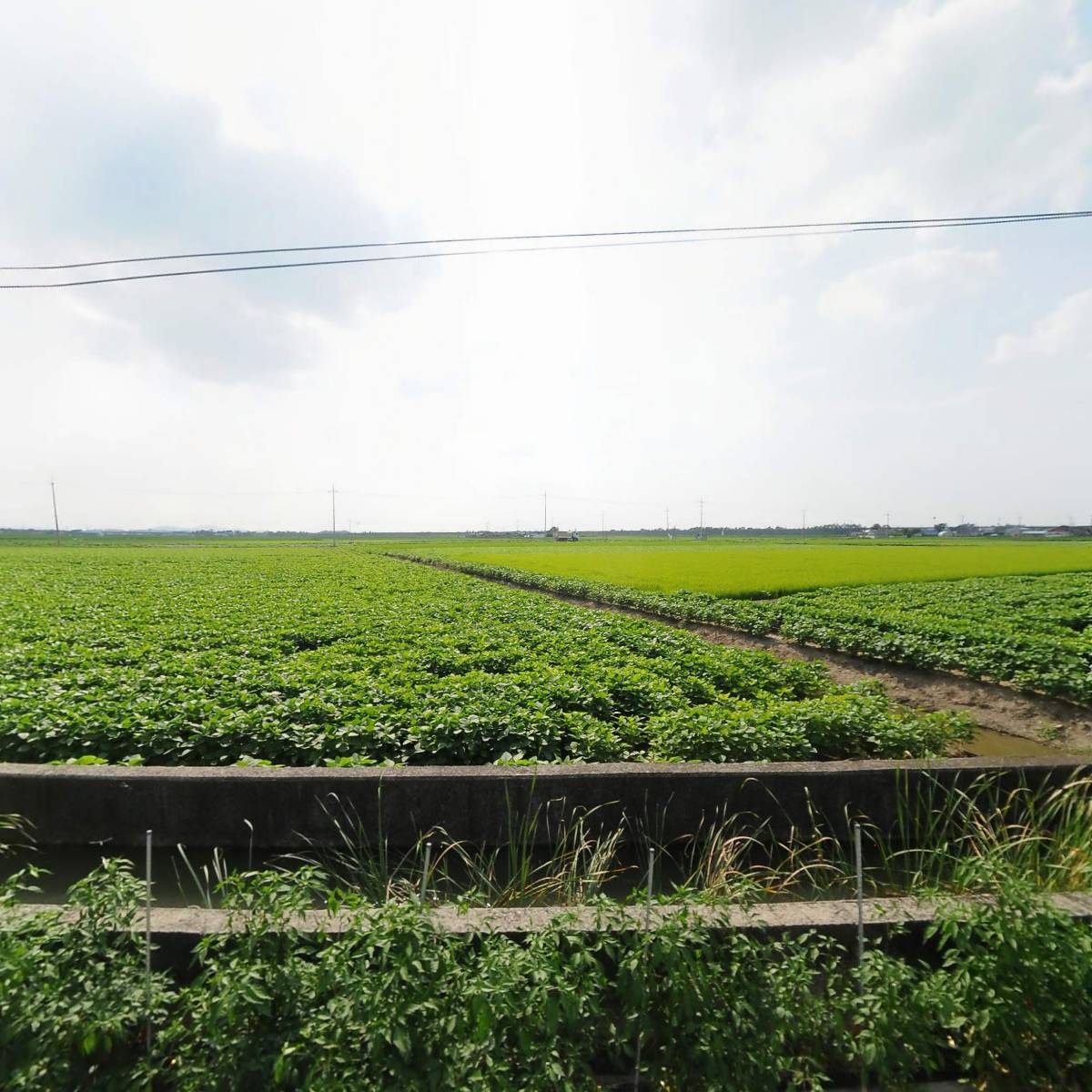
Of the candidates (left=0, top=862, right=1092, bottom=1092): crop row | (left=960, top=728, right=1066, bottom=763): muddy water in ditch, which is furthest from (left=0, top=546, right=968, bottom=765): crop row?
(left=0, top=862, right=1092, bottom=1092): crop row

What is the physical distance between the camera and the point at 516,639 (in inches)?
454

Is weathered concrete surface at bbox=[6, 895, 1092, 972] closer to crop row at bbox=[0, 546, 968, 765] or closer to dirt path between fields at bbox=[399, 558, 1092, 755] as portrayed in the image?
crop row at bbox=[0, 546, 968, 765]

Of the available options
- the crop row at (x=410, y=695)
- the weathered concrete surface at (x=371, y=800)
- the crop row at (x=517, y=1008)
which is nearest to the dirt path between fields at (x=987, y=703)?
the crop row at (x=410, y=695)

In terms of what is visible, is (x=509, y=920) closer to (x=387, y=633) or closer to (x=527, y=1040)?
(x=527, y=1040)

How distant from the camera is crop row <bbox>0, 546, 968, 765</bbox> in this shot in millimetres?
5691

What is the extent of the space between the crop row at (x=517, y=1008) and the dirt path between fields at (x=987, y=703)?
19.6 ft

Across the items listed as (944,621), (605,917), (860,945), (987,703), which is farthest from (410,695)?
(944,621)

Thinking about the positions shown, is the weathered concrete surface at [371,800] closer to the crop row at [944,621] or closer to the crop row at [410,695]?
the crop row at [410,695]

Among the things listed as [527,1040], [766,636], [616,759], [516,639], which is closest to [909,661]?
[766,636]

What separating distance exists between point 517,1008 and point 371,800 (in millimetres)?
2609

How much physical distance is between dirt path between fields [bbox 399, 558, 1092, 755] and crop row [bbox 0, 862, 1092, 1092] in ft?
19.6

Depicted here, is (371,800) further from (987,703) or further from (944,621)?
(944,621)

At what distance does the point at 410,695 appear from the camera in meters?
6.92

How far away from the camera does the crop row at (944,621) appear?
31.6ft
